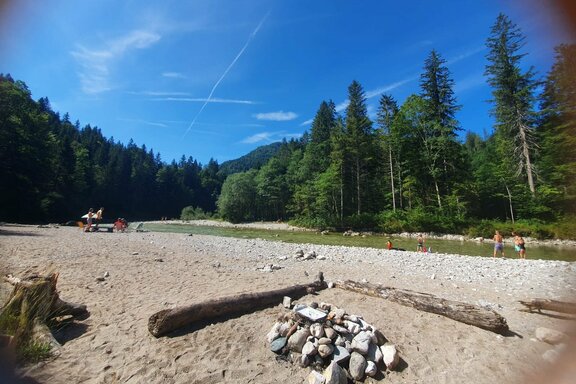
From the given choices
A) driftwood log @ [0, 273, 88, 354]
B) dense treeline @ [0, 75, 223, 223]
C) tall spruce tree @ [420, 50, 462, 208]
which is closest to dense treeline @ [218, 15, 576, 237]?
tall spruce tree @ [420, 50, 462, 208]

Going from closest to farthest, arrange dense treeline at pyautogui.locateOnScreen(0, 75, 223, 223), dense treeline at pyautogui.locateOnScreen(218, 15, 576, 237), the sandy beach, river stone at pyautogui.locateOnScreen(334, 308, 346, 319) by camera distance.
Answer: the sandy beach, river stone at pyautogui.locateOnScreen(334, 308, 346, 319), dense treeline at pyautogui.locateOnScreen(0, 75, 223, 223), dense treeline at pyautogui.locateOnScreen(218, 15, 576, 237)

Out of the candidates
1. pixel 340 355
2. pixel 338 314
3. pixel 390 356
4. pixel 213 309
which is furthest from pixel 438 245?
pixel 213 309

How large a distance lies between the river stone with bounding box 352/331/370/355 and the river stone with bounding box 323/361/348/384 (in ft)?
1.47

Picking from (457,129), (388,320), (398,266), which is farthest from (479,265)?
(457,129)

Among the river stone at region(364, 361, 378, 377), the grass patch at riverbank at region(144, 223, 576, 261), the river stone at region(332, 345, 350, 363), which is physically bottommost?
the grass patch at riverbank at region(144, 223, 576, 261)

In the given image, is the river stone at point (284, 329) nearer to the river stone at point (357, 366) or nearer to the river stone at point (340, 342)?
the river stone at point (340, 342)

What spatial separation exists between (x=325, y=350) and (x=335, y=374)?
1.33 feet

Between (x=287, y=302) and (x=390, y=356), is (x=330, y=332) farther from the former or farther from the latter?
(x=287, y=302)

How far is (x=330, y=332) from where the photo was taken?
434 cm

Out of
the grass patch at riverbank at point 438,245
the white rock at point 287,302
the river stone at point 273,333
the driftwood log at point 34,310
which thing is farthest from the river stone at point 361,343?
the grass patch at riverbank at point 438,245

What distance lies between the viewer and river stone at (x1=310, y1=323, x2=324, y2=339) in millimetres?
4333

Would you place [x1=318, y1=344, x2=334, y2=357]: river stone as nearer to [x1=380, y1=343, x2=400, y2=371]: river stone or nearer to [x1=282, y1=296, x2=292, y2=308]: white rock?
[x1=380, y1=343, x2=400, y2=371]: river stone

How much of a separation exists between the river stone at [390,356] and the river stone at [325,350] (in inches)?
31.9

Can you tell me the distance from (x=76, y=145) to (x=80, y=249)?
8014 centimetres
